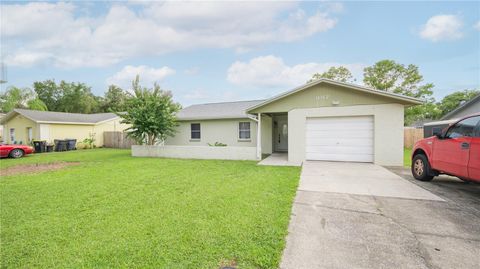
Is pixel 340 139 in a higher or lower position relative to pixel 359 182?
higher

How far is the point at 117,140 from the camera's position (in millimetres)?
19500

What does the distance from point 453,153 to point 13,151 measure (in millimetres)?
19985

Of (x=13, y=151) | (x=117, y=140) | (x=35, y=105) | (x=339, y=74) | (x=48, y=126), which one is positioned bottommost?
(x=13, y=151)

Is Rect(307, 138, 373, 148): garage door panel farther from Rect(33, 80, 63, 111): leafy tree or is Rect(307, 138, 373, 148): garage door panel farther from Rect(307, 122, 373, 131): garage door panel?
Rect(33, 80, 63, 111): leafy tree

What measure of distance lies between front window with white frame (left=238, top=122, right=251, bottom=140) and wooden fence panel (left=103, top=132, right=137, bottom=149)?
10685mm

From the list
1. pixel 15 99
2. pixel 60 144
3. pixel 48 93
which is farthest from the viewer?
pixel 48 93

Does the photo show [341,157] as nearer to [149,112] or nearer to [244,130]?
[244,130]

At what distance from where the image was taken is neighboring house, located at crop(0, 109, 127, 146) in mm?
17344

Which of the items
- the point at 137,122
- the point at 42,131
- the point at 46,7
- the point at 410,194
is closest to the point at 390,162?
the point at 410,194

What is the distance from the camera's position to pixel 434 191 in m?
4.99

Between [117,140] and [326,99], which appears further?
[117,140]

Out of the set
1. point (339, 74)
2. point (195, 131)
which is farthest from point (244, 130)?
point (339, 74)

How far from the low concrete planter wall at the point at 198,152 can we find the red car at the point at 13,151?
273 inches

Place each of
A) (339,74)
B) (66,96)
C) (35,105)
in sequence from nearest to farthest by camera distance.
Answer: (339,74) → (35,105) → (66,96)
